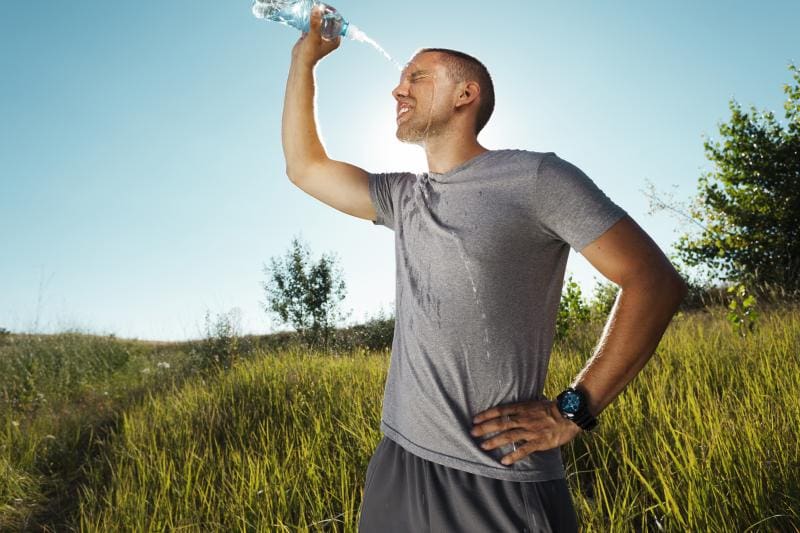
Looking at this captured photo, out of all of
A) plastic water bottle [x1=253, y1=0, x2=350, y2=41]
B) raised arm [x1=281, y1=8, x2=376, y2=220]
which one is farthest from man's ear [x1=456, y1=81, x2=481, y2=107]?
plastic water bottle [x1=253, y1=0, x2=350, y2=41]

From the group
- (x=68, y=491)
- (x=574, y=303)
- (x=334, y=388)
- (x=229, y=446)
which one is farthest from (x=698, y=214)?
(x=68, y=491)

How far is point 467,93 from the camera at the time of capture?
2.31 m

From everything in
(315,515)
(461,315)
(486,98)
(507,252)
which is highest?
(486,98)

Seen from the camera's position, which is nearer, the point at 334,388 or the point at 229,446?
the point at 229,446

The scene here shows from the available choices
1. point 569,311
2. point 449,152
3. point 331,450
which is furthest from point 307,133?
point 569,311

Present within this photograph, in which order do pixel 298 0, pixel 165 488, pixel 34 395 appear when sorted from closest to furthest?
pixel 298 0 → pixel 165 488 → pixel 34 395

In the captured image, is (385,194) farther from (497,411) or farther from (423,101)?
(497,411)

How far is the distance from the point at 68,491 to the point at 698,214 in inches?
608

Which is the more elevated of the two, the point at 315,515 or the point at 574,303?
the point at 574,303

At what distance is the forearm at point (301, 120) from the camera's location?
2613 millimetres

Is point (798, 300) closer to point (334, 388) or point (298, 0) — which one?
point (334, 388)

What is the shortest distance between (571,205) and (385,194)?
34.3 inches

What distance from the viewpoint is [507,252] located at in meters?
1.85

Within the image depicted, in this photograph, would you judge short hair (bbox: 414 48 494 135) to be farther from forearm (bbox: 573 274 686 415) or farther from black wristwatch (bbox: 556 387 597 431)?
black wristwatch (bbox: 556 387 597 431)
